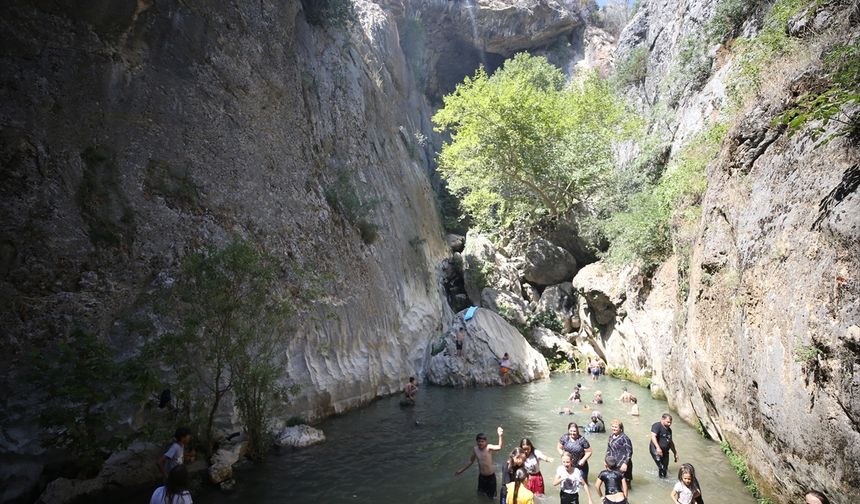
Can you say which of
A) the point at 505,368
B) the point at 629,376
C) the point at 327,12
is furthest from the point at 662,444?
the point at 327,12

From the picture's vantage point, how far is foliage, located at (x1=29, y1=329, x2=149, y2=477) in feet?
25.0

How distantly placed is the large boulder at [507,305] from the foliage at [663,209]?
6.77 meters

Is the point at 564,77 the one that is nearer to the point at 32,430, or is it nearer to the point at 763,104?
the point at 763,104

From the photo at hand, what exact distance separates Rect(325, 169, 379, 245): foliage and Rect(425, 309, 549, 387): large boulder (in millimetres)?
6867

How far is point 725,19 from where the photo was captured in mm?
20328

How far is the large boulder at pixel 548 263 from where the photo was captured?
29.6 m

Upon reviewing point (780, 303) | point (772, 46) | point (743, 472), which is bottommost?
point (743, 472)

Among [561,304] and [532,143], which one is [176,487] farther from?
[532,143]

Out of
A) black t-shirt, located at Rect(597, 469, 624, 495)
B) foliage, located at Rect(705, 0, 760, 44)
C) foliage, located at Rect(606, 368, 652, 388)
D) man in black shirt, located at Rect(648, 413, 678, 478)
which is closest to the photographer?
black t-shirt, located at Rect(597, 469, 624, 495)

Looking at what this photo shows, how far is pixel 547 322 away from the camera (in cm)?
2756

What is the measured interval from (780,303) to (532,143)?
2259 centimetres

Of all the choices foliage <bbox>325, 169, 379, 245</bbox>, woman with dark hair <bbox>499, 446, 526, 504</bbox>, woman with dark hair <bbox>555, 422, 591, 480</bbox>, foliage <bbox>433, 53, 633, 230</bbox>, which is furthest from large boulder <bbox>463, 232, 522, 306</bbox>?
woman with dark hair <bbox>499, 446, 526, 504</bbox>

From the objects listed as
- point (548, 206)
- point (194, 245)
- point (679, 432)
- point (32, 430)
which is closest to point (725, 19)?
point (548, 206)

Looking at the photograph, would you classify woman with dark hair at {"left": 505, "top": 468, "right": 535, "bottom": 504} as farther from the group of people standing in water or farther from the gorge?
the gorge
